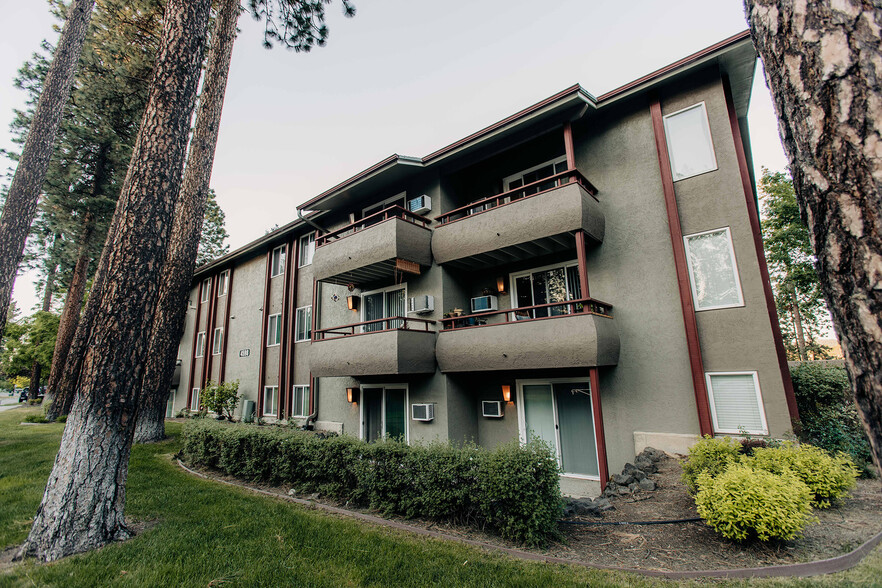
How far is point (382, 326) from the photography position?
1356 cm

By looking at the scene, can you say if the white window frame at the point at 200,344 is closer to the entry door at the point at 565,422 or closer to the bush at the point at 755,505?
the entry door at the point at 565,422

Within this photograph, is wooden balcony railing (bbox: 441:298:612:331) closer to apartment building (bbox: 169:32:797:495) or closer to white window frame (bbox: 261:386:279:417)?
apartment building (bbox: 169:32:797:495)

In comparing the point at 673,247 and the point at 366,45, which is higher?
the point at 366,45

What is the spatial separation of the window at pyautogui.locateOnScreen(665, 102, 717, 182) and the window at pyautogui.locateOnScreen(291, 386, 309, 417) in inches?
563

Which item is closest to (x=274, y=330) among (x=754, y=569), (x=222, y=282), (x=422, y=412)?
(x=222, y=282)

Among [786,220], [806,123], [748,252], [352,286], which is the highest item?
[786,220]

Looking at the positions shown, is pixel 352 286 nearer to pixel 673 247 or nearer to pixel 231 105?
pixel 231 105

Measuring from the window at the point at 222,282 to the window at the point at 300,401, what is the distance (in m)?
8.82

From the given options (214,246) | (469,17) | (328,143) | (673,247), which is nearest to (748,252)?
(673,247)

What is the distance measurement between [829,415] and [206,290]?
26611mm

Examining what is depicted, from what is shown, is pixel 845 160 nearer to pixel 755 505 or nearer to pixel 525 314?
pixel 755 505

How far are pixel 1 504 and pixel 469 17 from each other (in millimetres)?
18378

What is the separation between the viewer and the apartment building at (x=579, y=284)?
834 cm

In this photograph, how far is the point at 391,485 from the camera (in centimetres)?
686
